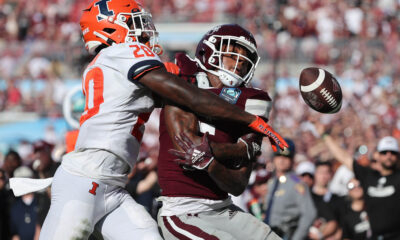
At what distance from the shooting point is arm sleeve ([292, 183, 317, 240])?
23.1ft

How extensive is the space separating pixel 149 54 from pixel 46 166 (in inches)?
159

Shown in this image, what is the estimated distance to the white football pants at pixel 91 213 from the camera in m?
3.66

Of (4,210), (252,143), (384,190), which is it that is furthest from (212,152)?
(4,210)

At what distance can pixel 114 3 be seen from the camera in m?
4.14

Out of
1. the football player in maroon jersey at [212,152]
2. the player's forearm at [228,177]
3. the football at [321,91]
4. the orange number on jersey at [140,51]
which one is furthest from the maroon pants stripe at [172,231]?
the football at [321,91]

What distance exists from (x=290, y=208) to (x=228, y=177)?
3716 millimetres

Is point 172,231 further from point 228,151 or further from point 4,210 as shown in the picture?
point 4,210

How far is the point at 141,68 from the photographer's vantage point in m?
3.63

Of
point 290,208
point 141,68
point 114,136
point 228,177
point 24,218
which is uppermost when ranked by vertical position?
point 141,68

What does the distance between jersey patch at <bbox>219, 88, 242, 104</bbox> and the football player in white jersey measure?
0.14 meters

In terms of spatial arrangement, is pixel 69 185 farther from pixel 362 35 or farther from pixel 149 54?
pixel 362 35

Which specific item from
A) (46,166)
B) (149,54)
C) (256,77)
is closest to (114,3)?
(149,54)

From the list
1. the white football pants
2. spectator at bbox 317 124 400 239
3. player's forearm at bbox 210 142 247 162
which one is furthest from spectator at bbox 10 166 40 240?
player's forearm at bbox 210 142 247 162

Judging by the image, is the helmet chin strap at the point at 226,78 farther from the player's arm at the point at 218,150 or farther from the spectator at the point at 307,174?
the spectator at the point at 307,174
